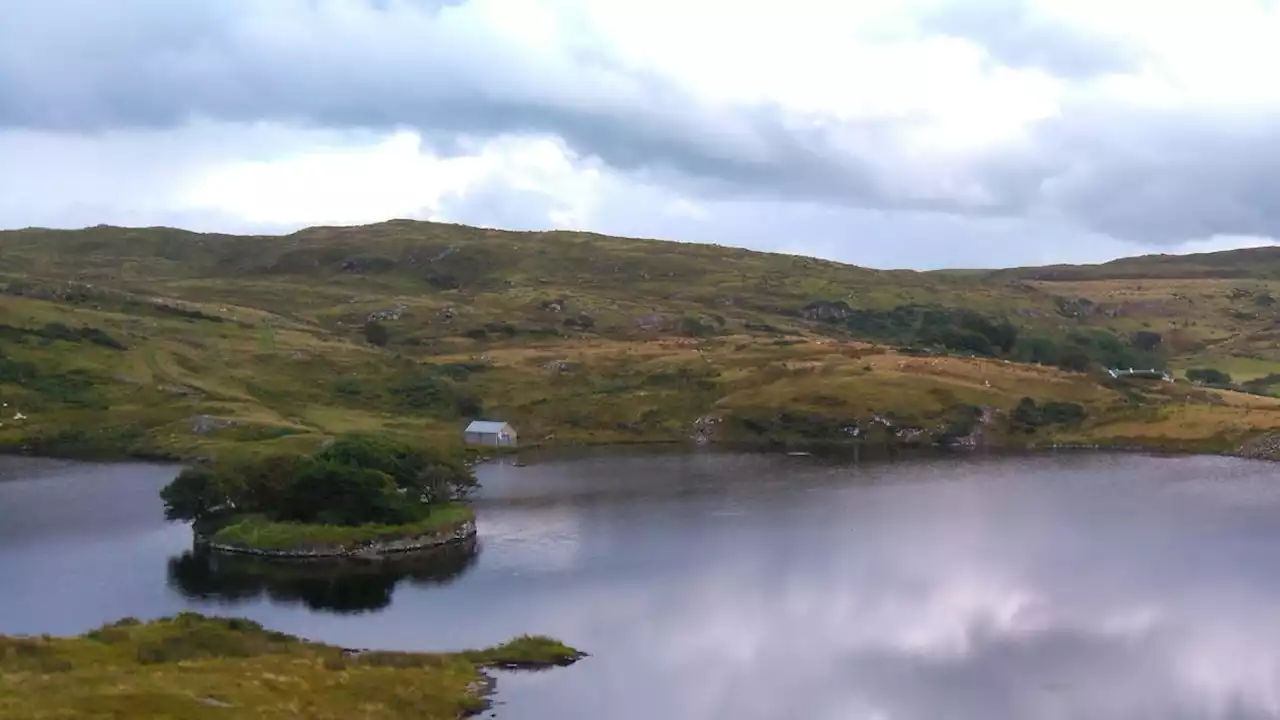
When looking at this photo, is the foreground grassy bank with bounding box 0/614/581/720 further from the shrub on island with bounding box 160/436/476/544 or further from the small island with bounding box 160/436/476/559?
the shrub on island with bounding box 160/436/476/544

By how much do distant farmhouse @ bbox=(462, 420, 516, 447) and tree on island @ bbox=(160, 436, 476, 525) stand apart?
198 ft

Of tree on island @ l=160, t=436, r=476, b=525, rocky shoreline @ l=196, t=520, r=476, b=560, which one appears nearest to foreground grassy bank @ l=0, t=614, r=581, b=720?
rocky shoreline @ l=196, t=520, r=476, b=560

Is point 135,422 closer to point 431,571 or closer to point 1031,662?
point 431,571

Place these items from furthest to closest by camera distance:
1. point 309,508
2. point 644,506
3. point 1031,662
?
point 644,506 → point 309,508 → point 1031,662

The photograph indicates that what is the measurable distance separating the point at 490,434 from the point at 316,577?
85.0m

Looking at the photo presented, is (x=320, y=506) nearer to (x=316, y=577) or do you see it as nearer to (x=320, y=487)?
(x=320, y=487)

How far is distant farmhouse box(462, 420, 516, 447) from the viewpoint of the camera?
7505 inches

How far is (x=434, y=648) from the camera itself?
85562 mm

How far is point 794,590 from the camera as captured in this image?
101 m

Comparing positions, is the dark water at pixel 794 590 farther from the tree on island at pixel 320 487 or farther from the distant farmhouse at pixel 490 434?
the distant farmhouse at pixel 490 434

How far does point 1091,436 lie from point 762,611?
112331mm

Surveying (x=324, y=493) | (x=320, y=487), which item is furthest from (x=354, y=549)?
(x=320, y=487)

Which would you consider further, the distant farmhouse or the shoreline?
the distant farmhouse

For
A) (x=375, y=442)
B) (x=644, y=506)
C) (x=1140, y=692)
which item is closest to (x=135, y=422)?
(x=375, y=442)
